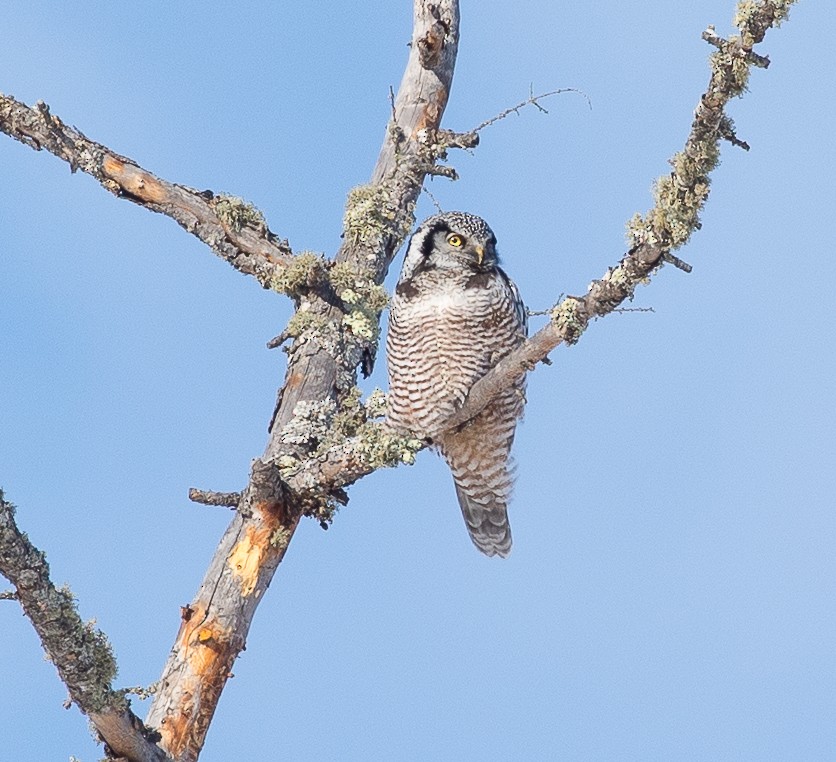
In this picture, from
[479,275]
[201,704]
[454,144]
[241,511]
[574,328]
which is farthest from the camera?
[454,144]

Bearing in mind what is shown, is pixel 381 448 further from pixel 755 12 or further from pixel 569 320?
pixel 755 12

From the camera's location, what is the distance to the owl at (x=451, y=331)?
6062mm

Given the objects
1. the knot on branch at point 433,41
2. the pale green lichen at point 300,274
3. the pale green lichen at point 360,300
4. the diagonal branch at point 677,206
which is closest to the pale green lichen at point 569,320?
the diagonal branch at point 677,206

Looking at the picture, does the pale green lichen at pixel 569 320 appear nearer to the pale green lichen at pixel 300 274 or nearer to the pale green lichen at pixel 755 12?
the pale green lichen at pixel 755 12

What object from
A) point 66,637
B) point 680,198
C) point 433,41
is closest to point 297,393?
point 66,637

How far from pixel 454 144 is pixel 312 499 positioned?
8.47ft

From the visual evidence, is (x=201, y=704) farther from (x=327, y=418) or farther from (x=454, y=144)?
(x=454, y=144)

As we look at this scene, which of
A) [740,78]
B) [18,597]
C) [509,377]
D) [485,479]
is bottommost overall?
[18,597]

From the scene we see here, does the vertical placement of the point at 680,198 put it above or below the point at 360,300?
below

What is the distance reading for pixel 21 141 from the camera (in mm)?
7254

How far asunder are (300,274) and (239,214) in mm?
570

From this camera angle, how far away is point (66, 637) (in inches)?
171

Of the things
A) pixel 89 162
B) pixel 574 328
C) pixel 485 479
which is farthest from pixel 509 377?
pixel 89 162

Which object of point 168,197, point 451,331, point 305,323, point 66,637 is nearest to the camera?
point 66,637
